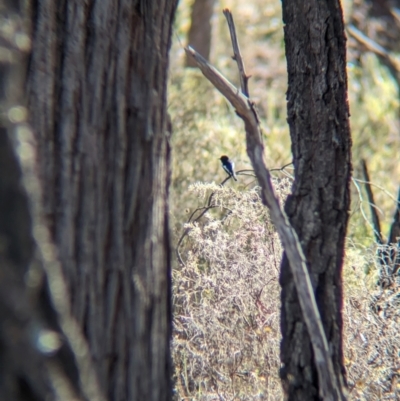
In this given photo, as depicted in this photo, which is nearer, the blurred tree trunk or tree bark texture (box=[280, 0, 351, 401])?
tree bark texture (box=[280, 0, 351, 401])

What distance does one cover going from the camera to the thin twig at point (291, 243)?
336 centimetres

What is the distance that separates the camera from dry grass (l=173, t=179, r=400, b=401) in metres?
5.28

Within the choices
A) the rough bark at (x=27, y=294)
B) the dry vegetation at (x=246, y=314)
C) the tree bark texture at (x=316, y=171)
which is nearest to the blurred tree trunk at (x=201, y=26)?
the dry vegetation at (x=246, y=314)

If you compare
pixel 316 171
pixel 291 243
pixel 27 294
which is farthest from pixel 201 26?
pixel 27 294

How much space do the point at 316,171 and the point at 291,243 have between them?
746 millimetres

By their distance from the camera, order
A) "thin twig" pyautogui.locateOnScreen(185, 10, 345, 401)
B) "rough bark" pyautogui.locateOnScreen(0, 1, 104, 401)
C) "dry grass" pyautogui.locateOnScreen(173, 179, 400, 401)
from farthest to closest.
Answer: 1. "dry grass" pyautogui.locateOnScreen(173, 179, 400, 401)
2. "thin twig" pyautogui.locateOnScreen(185, 10, 345, 401)
3. "rough bark" pyautogui.locateOnScreen(0, 1, 104, 401)

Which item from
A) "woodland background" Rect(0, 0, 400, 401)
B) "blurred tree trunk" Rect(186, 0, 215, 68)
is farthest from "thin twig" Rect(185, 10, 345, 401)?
"blurred tree trunk" Rect(186, 0, 215, 68)

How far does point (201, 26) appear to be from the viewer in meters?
14.5

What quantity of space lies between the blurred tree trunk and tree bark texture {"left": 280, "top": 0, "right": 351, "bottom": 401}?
964 cm

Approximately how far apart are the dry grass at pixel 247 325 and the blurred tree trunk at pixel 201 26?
8546mm

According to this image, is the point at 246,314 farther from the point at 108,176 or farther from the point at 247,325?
the point at 108,176

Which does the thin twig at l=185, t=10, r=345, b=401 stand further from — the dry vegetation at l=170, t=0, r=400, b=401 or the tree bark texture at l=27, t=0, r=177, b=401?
the dry vegetation at l=170, t=0, r=400, b=401

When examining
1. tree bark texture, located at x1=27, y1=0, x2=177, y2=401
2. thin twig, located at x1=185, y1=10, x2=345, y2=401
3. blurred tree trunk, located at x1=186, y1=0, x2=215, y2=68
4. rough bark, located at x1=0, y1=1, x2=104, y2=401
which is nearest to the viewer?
rough bark, located at x1=0, y1=1, x2=104, y2=401

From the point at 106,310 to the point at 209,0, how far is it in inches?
519
